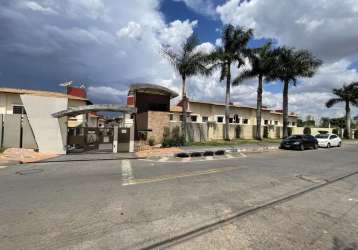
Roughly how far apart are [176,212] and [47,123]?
15.2m

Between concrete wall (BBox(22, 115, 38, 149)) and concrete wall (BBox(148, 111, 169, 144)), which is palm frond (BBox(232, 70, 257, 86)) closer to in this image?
concrete wall (BBox(148, 111, 169, 144))

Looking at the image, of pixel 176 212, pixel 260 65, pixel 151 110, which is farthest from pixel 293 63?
pixel 176 212

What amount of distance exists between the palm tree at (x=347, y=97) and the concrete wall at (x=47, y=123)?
50778mm

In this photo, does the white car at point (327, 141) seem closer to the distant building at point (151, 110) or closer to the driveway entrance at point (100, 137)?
the distant building at point (151, 110)

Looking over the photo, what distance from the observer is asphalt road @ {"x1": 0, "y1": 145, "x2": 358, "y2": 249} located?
14.9 ft

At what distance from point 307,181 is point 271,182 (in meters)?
1.53

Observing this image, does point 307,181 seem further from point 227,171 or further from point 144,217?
point 144,217

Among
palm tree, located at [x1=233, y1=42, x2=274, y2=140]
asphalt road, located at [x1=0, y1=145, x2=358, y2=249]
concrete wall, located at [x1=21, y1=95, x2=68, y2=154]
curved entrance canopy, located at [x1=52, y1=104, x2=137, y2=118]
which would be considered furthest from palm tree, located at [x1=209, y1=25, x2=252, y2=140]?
asphalt road, located at [x1=0, y1=145, x2=358, y2=249]

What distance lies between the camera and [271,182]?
969cm

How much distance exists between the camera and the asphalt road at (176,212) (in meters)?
4.55

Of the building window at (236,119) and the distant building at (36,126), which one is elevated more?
the building window at (236,119)

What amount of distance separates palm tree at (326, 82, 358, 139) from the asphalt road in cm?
4778

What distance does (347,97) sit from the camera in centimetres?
5031

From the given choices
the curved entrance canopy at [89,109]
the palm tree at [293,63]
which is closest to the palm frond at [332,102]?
the palm tree at [293,63]
